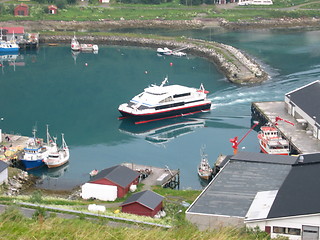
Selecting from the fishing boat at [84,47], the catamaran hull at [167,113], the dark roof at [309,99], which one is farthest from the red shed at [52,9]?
the dark roof at [309,99]

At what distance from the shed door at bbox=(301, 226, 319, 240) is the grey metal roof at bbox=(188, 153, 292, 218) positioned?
2.68 metres

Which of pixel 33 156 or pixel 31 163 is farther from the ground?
pixel 33 156

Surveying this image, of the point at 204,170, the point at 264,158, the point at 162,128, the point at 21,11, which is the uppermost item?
the point at 21,11

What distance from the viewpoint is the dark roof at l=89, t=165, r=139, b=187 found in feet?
121

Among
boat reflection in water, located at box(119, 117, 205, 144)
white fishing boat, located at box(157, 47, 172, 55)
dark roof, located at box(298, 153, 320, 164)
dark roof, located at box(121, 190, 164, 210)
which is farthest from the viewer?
white fishing boat, located at box(157, 47, 172, 55)

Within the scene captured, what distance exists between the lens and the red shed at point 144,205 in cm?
3203

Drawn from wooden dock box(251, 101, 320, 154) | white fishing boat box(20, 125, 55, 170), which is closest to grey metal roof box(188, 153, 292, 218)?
wooden dock box(251, 101, 320, 154)

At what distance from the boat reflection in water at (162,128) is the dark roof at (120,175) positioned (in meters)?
12.5

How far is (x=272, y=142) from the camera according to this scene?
150 feet

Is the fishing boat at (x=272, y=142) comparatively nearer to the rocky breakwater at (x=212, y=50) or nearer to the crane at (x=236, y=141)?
the crane at (x=236, y=141)

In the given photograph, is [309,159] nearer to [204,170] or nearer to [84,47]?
[204,170]

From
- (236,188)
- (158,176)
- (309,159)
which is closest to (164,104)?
(158,176)

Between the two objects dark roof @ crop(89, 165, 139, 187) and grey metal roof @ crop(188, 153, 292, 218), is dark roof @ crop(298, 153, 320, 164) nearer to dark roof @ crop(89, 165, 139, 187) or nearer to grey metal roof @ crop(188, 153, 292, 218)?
grey metal roof @ crop(188, 153, 292, 218)

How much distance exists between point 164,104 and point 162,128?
10.4 ft
